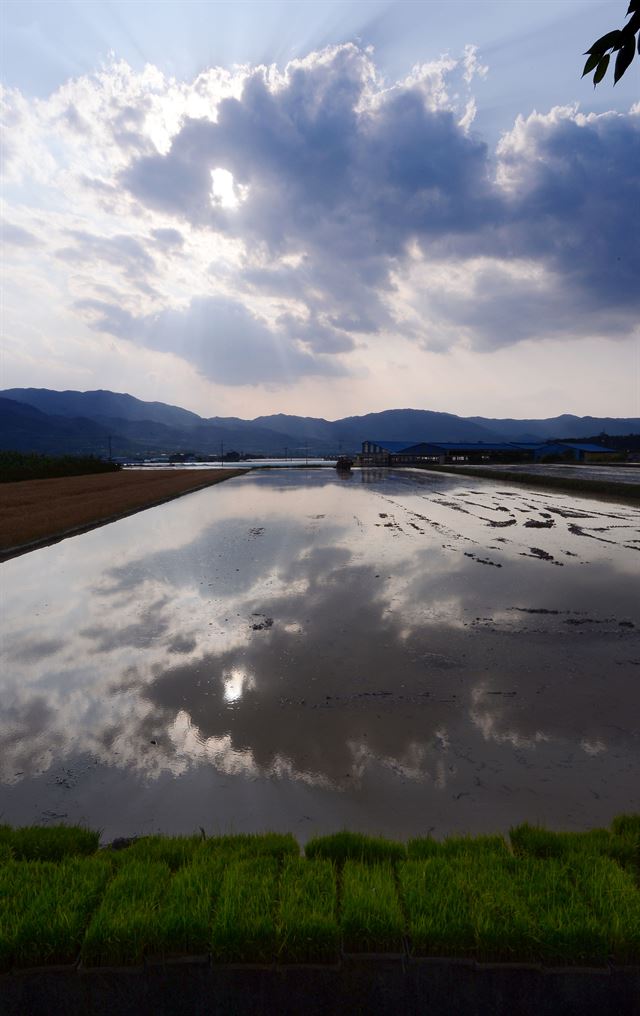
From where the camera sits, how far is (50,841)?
4.29 m

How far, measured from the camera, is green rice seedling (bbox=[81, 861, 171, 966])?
10.3 feet

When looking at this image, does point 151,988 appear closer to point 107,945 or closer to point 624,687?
point 107,945

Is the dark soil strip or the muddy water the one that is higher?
the dark soil strip

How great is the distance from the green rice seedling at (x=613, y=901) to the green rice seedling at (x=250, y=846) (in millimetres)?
2122

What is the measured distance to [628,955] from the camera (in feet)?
10.1

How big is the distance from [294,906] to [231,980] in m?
0.53

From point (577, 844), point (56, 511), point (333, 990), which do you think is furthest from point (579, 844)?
point (56, 511)

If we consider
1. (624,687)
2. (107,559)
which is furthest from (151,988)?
(107,559)

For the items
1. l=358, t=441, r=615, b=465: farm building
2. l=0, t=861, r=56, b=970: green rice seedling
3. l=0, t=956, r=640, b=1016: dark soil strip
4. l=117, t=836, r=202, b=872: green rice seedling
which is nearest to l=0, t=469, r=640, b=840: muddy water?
l=117, t=836, r=202, b=872: green rice seedling

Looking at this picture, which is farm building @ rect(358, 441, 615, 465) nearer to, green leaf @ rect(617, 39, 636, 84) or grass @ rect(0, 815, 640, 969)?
grass @ rect(0, 815, 640, 969)

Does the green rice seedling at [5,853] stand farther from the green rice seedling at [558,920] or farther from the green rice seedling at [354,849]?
the green rice seedling at [558,920]

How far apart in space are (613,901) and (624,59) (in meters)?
5.29

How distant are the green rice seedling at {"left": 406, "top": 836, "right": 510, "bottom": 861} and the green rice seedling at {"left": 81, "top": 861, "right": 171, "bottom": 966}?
6.39 ft

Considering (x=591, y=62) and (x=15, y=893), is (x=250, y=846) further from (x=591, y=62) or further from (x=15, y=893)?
(x=591, y=62)
